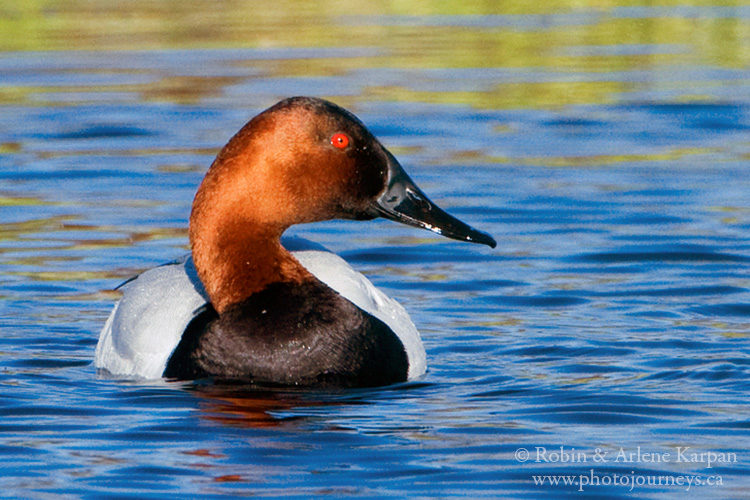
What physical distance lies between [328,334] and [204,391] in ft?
1.96

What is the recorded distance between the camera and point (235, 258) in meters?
6.77

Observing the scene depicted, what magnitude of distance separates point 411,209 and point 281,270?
0.67 metres

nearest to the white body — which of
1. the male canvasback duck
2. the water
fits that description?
the male canvasback duck

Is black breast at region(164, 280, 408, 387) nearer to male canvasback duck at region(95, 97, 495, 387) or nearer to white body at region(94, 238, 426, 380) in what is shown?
male canvasback duck at region(95, 97, 495, 387)

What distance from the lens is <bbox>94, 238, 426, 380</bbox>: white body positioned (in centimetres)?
692

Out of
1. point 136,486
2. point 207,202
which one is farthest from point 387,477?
point 207,202

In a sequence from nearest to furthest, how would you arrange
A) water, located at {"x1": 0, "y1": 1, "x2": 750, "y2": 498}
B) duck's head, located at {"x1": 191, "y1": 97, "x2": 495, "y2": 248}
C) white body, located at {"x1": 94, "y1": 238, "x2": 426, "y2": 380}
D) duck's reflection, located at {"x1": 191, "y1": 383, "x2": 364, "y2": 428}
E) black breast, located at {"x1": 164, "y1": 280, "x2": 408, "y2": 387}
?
1. water, located at {"x1": 0, "y1": 1, "x2": 750, "y2": 498}
2. duck's reflection, located at {"x1": 191, "y1": 383, "x2": 364, "y2": 428}
3. black breast, located at {"x1": 164, "y1": 280, "x2": 408, "y2": 387}
4. duck's head, located at {"x1": 191, "y1": 97, "x2": 495, "y2": 248}
5. white body, located at {"x1": 94, "y1": 238, "x2": 426, "y2": 380}

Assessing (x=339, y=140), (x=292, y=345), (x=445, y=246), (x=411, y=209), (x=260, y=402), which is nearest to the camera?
(x=260, y=402)

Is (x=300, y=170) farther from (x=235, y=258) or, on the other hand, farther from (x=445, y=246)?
(x=445, y=246)

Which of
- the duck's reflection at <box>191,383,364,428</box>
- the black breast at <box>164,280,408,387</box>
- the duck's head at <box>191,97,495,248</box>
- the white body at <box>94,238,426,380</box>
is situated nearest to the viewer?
the duck's reflection at <box>191,383,364,428</box>

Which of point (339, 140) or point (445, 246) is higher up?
point (339, 140)

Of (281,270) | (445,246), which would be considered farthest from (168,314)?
(445,246)

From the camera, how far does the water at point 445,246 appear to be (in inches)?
223

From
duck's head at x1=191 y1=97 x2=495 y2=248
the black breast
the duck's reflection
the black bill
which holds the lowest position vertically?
the duck's reflection
